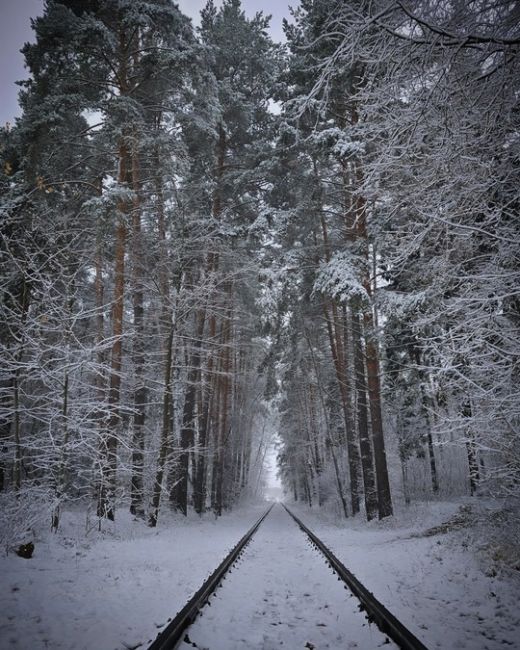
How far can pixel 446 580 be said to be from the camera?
5.34 meters

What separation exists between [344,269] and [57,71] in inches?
411

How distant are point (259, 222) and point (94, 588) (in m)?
10.5

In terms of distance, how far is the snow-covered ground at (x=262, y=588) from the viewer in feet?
11.8

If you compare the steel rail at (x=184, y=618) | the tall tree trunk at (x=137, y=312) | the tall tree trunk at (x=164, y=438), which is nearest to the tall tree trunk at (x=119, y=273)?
the tall tree trunk at (x=137, y=312)

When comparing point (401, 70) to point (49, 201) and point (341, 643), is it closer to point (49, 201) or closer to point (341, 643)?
point (341, 643)

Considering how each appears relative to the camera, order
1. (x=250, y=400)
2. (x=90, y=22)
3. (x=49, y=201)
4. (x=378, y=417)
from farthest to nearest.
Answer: (x=250, y=400) < (x=378, y=417) < (x=49, y=201) < (x=90, y=22)

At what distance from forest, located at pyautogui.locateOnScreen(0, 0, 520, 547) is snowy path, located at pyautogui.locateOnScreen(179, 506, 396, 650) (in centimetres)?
275

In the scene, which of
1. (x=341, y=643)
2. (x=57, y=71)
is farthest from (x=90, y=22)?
(x=341, y=643)

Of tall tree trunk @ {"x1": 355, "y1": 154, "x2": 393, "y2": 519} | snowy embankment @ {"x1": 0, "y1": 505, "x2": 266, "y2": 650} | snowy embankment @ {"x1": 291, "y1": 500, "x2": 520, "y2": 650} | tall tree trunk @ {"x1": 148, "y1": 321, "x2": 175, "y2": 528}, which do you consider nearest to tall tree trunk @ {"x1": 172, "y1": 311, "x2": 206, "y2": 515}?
tall tree trunk @ {"x1": 148, "y1": 321, "x2": 175, "y2": 528}

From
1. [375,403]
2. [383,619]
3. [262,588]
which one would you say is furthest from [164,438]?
[383,619]

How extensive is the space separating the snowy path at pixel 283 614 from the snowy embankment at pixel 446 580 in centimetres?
59

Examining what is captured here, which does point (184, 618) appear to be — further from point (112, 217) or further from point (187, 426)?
point (187, 426)

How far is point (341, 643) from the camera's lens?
3.53 m

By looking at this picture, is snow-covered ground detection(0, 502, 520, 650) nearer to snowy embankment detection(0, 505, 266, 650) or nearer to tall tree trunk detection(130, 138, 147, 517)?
snowy embankment detection(0, 505, 266, 650)
